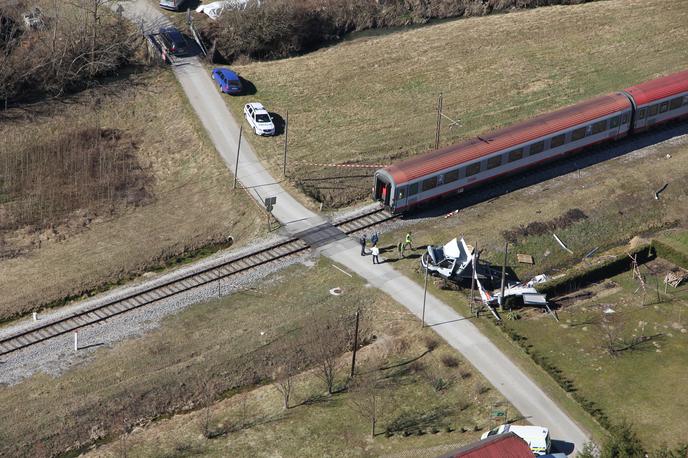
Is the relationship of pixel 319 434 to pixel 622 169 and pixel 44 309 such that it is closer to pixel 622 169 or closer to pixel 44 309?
pixel 44 309

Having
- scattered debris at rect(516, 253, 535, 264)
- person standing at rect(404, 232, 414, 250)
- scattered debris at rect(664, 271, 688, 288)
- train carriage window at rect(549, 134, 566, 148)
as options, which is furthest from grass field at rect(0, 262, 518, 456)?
train carriage window at rect(549, 134, 566, 148)

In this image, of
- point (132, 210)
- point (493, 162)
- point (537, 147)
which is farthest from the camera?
point (132, 210)

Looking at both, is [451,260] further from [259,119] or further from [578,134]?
[259,119]

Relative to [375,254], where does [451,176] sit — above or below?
above

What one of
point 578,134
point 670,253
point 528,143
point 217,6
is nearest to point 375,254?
point 528,143

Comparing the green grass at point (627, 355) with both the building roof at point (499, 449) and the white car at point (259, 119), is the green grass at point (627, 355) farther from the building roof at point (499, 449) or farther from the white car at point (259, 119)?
the white car at point (259, 119)

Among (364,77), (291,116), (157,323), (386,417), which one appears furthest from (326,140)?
(386,417)
